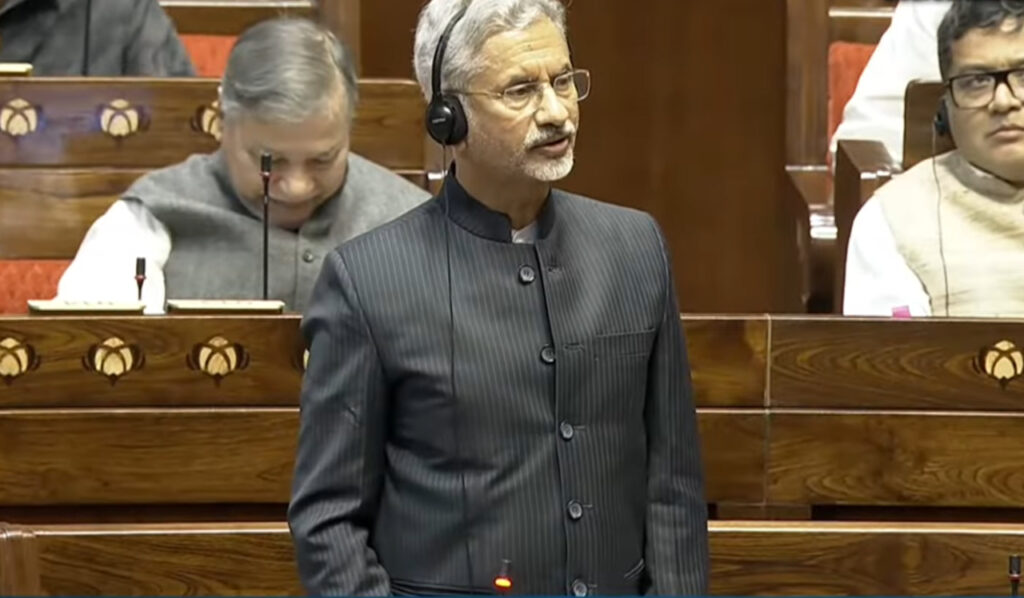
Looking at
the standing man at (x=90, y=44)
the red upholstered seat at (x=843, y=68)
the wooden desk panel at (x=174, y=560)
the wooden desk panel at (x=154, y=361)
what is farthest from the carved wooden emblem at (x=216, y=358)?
the red upholstered seat at (x=843, y=68)

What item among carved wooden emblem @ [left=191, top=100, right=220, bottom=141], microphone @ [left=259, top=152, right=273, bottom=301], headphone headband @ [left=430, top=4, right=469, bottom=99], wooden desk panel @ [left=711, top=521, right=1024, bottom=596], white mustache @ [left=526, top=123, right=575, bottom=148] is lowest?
wooden desk panel @ [left=711, top=521, right=1024, bottom=596]

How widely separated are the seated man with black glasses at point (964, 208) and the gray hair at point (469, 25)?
610 mm

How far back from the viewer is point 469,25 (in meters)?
1.10

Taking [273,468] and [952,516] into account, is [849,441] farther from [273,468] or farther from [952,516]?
[273,468]

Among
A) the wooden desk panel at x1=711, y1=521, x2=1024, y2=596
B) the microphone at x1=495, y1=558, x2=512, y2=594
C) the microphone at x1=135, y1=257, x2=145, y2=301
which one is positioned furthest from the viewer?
the microphone at x1=135, y1=257, x2=145, y2=301

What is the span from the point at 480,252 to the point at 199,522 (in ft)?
1.48

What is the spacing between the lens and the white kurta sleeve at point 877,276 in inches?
65.3

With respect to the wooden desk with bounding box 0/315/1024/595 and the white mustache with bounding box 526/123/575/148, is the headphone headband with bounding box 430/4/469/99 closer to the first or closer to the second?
the white mustache with bounding box 526/123/575/148

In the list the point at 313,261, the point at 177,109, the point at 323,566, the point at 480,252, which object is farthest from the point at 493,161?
the point at 177,109

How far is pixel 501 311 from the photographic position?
111cm

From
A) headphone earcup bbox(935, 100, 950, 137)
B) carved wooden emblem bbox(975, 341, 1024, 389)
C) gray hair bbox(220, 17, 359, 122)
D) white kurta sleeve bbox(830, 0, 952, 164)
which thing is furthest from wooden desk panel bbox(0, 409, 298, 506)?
white kurta sleeve bbox(830, 0, 952, 164)

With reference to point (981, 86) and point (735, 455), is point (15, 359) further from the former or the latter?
point (981, 86)

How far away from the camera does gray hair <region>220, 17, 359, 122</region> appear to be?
163 centimetres

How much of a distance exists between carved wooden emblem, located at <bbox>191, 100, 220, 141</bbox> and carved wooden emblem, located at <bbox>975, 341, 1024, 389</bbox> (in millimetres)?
801
